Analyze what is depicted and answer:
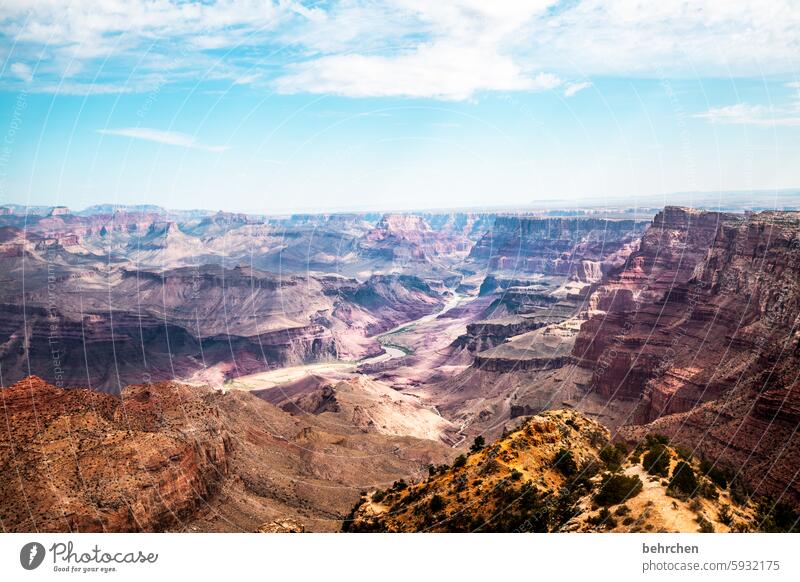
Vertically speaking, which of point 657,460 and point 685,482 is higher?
point 685,482

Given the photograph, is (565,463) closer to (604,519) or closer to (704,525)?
(604,519)

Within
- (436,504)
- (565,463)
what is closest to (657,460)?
(565,463)

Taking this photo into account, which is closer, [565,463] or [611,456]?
[565,463]

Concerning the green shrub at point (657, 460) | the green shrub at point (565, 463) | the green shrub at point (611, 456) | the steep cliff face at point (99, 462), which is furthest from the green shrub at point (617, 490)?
the steep cliff face at point (99, 462)


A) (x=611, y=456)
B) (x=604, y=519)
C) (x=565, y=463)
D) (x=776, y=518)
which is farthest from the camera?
(x=611, y=456)

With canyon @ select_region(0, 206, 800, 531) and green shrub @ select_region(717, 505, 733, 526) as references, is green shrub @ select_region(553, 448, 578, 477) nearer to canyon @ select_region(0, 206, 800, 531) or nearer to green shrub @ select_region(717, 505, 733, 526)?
canyon @ select_region(0, 206, 800, 531)

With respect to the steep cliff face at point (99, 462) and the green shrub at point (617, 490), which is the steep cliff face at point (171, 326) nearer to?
the steep cliff face at point (99, 462)
